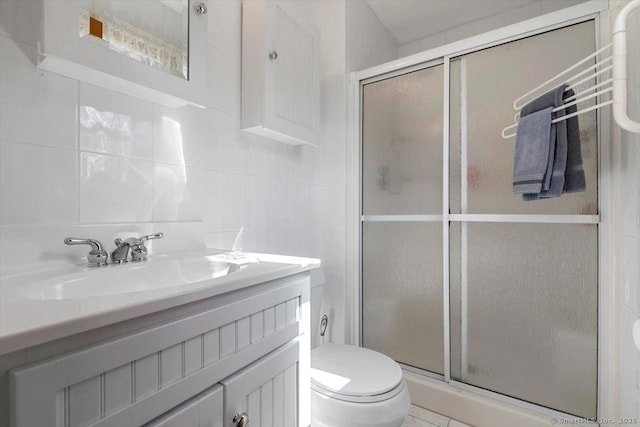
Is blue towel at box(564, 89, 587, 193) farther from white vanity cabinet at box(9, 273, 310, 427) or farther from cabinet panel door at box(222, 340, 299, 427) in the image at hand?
cabinet panel door at box(222, 340, 299, 427)

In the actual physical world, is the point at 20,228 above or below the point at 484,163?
below

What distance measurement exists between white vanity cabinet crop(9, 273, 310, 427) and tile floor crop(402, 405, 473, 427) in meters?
0.86

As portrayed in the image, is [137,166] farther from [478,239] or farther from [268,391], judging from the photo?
[478,239]

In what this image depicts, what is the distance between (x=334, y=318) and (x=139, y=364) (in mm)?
1507

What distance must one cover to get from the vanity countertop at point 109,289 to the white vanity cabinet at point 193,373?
0.12ft

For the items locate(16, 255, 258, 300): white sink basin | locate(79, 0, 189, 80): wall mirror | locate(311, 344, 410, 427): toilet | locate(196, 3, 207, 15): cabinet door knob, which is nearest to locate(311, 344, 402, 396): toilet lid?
locate(311, 344, 410, 427): toilet

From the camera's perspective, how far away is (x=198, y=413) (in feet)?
2.05

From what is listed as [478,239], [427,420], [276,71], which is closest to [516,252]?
[478,239]

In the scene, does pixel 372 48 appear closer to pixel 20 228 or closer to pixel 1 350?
pixel 20 228

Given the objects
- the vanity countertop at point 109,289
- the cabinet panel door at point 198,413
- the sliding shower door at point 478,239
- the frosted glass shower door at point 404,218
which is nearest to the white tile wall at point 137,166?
the vanity countertop at point 109,289

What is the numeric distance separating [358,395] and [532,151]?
3.69ft

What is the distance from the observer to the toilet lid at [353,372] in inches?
42.8

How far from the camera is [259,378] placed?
77 cm

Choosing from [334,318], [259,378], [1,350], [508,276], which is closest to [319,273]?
[334,318]
